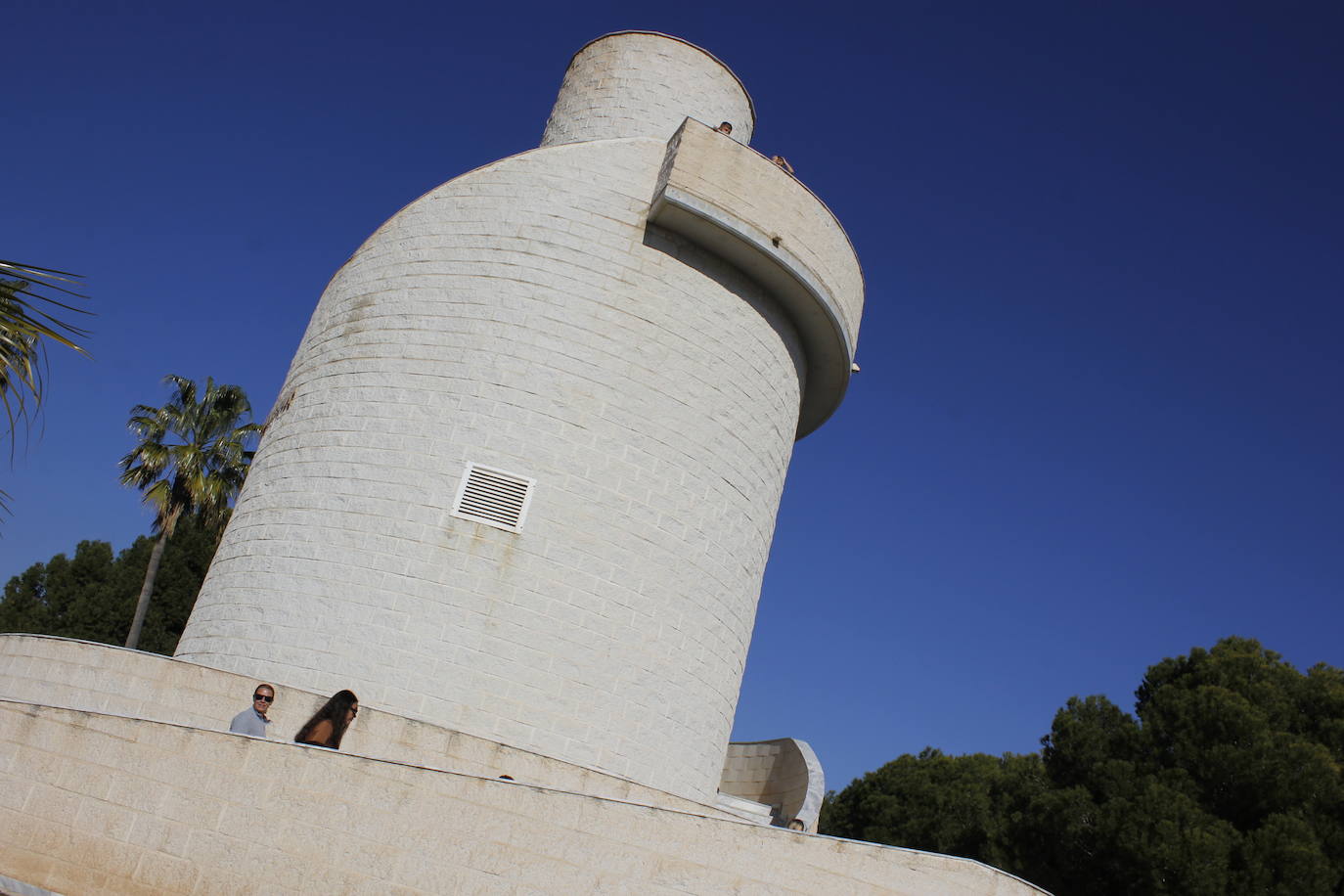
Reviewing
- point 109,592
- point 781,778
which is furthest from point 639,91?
point 109,592

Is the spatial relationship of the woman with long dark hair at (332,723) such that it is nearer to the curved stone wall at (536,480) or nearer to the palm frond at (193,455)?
the curved stone wall at (536,480)

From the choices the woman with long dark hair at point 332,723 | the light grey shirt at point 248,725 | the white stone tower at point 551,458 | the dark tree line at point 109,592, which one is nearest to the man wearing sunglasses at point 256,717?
the light grey shirt at point 248,725

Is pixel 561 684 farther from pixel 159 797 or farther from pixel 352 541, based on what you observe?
pixel 159 797

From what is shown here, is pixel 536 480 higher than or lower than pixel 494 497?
higher

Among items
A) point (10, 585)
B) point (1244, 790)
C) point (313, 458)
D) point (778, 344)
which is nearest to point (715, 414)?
point (778, 344)

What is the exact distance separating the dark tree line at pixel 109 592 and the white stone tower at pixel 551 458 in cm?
1883

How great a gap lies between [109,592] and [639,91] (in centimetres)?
2655

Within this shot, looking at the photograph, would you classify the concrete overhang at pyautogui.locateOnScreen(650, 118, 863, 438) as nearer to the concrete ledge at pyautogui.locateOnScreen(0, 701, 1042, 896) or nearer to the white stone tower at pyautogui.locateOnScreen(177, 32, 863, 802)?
the white stone tower at pyautogui.locateOnScreen(177, 32, 863, 802)

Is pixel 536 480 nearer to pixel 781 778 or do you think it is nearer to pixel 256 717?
pixel 256 717

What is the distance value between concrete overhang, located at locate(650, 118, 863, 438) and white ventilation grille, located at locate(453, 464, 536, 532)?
3.40m

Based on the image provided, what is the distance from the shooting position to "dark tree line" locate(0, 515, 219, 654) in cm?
3067

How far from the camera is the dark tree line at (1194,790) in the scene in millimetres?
17219

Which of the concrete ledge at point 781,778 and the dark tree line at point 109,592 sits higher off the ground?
the dark tree line at point 109,592

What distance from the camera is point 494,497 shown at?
33.7 feet
